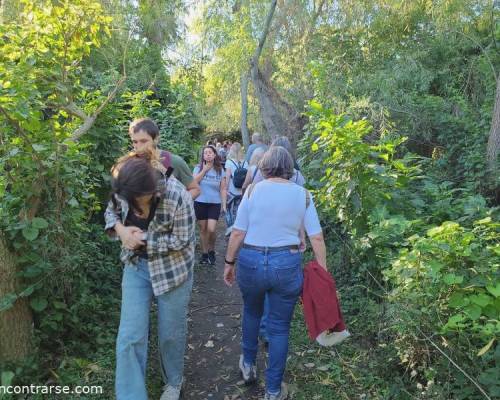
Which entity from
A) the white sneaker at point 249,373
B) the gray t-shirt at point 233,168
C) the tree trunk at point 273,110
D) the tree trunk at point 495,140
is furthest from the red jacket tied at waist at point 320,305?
the tree trunk at point 273,110

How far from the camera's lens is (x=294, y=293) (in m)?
3.21

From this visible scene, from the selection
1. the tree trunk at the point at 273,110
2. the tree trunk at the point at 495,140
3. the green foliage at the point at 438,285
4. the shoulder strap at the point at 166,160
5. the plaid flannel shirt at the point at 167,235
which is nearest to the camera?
the green foliage at the point at 438,285

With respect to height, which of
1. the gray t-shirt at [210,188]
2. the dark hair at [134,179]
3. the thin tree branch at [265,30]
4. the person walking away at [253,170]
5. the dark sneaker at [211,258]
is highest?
the thin tree branch at [265,30]

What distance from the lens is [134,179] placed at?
2625mm

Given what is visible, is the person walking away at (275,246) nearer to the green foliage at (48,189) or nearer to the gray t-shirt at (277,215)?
the gray t-shirt at (277,215)

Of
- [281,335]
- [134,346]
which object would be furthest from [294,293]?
[134,346]

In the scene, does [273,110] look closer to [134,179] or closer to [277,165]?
[277,165]

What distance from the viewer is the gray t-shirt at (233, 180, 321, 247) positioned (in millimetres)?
3188

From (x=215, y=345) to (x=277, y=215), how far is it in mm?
1842

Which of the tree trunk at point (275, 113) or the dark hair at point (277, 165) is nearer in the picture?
the dark hair at point (277, 165)

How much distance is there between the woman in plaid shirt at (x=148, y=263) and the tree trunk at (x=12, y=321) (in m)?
0.72

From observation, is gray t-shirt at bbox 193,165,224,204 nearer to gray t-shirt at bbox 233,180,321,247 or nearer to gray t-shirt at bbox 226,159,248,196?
gray t-shirt at bbox 226,159,248,196

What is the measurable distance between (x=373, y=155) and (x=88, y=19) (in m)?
2.88

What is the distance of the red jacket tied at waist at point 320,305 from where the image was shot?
316 centimetres
